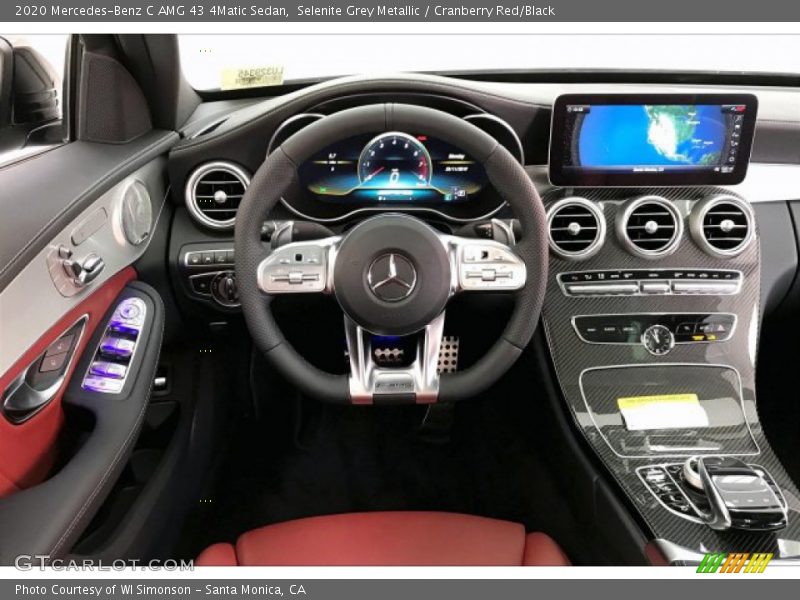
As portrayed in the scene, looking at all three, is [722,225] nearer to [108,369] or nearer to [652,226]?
[652,226]

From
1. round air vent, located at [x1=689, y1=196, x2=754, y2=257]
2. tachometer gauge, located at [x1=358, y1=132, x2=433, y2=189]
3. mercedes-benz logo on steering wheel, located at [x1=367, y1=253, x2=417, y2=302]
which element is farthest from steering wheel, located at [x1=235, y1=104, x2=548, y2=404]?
round air vent, located at [x1=689, y1=196, x2=754, y2=257]

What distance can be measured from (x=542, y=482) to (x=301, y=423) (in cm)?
79

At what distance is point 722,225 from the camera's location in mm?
1663

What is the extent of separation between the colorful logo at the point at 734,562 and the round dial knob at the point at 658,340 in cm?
54

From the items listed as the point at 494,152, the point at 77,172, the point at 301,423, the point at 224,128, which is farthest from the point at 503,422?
the point at 77,172

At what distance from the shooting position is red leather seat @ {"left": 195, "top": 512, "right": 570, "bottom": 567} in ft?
4.33

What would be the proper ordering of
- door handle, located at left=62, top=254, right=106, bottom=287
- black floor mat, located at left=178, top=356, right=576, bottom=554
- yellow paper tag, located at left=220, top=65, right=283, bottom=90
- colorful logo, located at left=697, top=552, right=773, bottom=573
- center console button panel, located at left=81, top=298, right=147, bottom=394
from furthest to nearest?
black floor mat, located at left=178, top=356, right=576, bottom=554 < yellow paper tag, located at left=220, top=65, right=283, bottom=90 < center console button panel, located at left=81, top=298, right=147, bottom=394 < door handle, located at left=62, top=254, right=106, bottom=287 < colorful logo, located at left=697, top=552, right=773, bottom=573

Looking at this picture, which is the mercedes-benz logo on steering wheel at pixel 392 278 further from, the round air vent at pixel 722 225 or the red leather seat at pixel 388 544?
the round air vent at pixel 722 225

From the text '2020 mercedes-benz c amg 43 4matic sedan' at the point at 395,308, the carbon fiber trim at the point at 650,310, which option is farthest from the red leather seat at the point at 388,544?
the carbon fiber trim at the point at 650,310

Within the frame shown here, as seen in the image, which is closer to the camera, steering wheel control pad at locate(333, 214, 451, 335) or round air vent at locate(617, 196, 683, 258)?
steering wheel control pad at locate(333, 214, 451, 335)

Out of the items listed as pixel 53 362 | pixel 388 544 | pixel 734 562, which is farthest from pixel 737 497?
pixel 53 362

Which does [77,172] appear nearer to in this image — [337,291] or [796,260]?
[337,291]

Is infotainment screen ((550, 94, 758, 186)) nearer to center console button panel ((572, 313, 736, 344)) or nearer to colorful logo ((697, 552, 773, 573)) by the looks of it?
center console button panel ((572, 313, 736, 344))

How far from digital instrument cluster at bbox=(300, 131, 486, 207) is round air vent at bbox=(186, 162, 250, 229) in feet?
0.60
